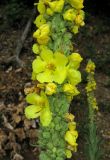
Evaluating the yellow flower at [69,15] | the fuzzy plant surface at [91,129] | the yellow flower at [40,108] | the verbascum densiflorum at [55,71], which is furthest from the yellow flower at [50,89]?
the fuzzy plant surface at [91,129]

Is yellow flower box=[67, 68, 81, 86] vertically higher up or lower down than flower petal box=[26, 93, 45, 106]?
higher up

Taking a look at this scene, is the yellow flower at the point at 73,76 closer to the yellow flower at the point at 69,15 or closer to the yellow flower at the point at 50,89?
the yellow flower at the point at 50,89

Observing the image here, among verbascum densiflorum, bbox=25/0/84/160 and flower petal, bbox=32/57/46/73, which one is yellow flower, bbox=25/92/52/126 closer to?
verbascum densiflorum, bbox=25/0/84/160

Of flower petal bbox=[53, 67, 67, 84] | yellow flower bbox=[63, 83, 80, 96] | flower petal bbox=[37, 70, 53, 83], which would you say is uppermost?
flower petal bbox=[53, 67, 67, 84]

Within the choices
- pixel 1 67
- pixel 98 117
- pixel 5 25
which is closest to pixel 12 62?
pixel 1 67

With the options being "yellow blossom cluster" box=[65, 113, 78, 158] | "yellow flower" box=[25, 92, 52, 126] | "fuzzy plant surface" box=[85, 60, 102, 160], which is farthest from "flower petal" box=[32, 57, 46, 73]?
"fuzzy plant surface" box=[85, 60, 102, 160]

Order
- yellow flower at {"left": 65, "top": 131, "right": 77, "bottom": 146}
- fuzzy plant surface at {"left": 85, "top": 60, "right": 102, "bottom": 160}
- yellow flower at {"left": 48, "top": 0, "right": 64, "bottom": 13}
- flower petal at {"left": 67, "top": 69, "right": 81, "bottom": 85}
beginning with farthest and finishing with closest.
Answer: fuzzy plant surface at {"left": 85, "top": 60, "right": 102, "bottom": 160} → yellow flower at {"left": 65, "top": 131, "right": 77, "bottom": 146} → flower petal at {"left": 67, "top": 69, "right": 81, "bottom": 85} → yellow flower at {"left": 48, "top": 0, "right": 64, "bottom": 13}

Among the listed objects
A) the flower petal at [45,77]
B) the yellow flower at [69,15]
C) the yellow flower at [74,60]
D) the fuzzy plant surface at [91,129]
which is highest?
the yellow flower at [69,15]

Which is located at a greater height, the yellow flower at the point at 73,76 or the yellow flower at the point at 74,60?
the yellow flower at the point at 74,60
